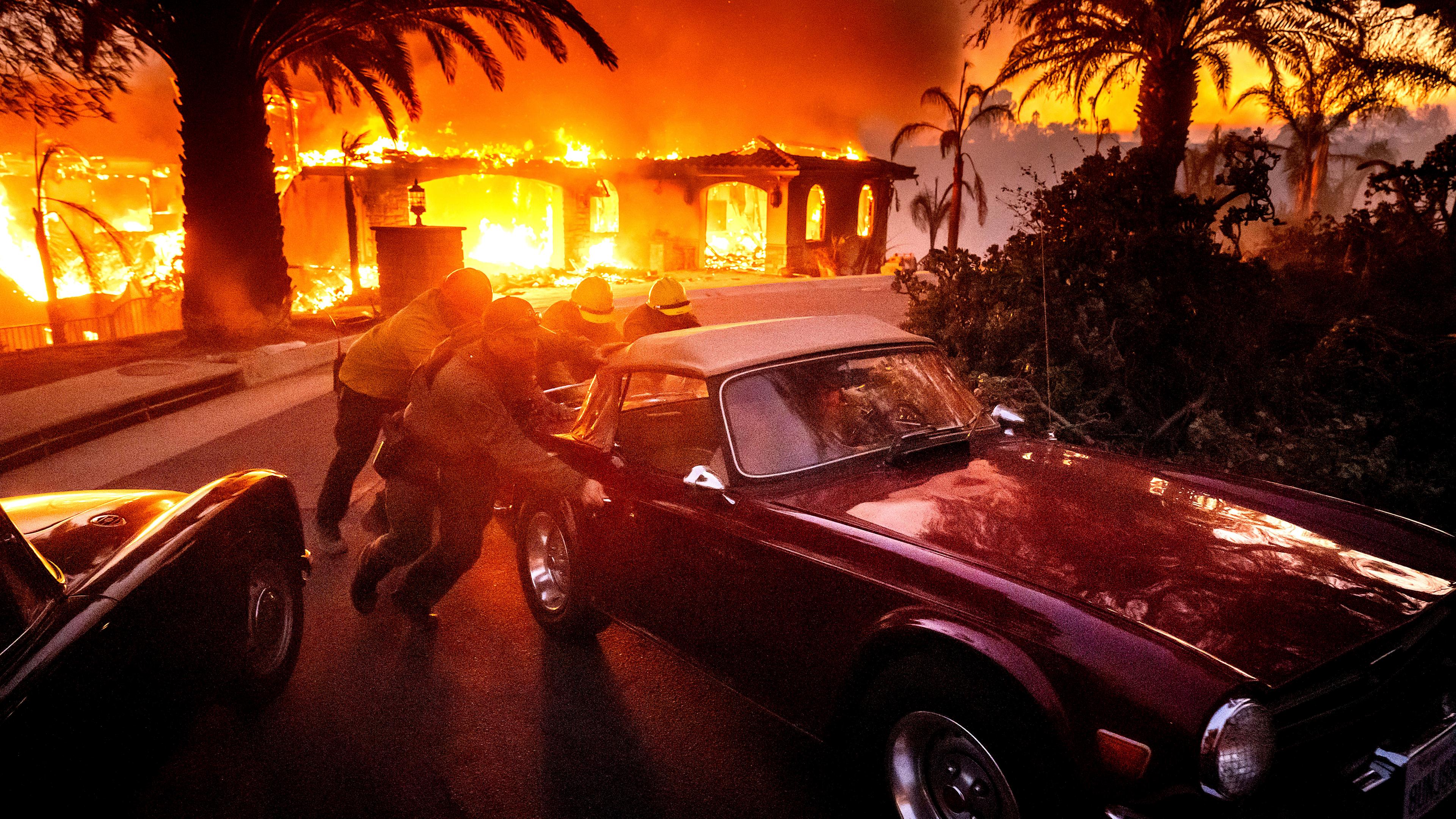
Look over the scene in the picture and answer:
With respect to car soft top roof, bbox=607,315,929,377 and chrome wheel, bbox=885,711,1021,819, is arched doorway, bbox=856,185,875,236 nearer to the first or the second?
car soft top roof, bbox=607,315,929,377

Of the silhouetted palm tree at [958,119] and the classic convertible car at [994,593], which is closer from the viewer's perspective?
the classic convertible car at [994,593]

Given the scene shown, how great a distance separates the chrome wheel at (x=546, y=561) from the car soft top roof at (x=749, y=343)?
98 cm

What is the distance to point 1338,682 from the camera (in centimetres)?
212

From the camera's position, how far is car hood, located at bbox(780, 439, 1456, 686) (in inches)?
86.1

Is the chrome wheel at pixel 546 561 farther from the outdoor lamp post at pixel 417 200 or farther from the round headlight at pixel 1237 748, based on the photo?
the outdoor lamp post at pixel 417 200

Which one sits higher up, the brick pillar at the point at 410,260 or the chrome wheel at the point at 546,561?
the brick pillar at the point at 410,260

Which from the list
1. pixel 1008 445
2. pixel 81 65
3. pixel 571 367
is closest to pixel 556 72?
pixel 81 65

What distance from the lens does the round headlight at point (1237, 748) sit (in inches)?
73.9

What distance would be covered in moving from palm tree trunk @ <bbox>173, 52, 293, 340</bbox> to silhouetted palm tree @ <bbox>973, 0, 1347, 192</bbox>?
36.9 ft

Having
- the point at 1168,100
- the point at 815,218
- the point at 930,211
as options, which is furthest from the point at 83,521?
the point at 930,211

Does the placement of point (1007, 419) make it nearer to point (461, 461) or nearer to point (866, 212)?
point (461, 461)

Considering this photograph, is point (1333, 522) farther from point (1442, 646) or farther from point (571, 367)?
point (571, 367)

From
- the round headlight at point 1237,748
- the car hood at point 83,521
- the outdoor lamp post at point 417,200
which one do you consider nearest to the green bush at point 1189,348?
the round headlight at point 1237,748

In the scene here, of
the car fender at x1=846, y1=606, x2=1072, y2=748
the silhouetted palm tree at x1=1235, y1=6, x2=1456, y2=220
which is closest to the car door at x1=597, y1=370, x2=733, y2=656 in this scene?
the car fender at x1=846, y1=606, x2=1072, y2=748
